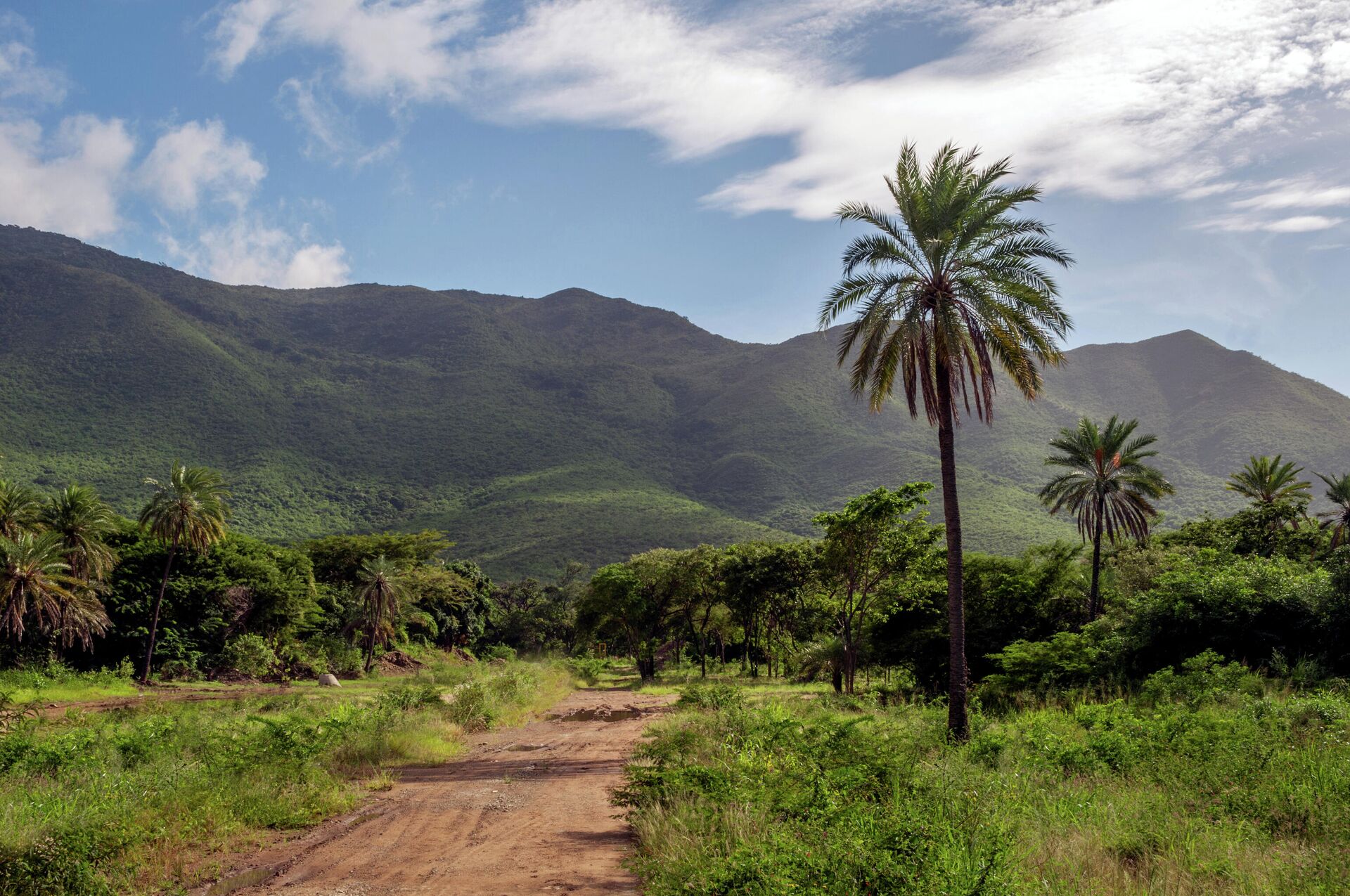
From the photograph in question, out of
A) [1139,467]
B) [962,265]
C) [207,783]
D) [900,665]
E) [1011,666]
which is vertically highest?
[962,265]

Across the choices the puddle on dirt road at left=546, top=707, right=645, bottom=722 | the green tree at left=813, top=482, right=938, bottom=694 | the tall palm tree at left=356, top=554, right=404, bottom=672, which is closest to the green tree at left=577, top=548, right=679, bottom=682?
the tall palm tree at left=356, top=554, right=404, bottom=672

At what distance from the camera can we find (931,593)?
30328 millimetres

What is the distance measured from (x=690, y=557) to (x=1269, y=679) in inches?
1645

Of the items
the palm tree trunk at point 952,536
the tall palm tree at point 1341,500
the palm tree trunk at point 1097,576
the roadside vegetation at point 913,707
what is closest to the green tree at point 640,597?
the roadside vegetation at point 913,707

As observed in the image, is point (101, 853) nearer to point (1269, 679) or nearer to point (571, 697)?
point (1269, 679)

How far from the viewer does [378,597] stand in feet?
199

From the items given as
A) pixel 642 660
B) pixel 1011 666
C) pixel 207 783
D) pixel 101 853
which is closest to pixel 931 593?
pixel 1011 666

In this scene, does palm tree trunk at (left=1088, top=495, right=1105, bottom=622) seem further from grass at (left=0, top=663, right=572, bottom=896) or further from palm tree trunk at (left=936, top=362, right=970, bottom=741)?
grass at (left=0, top=663, right=572, bottom=896)

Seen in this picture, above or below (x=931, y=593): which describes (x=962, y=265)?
above

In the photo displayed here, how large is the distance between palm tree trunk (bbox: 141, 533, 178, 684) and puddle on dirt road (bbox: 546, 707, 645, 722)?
1043 inches

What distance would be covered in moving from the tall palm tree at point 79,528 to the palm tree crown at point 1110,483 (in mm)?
47653

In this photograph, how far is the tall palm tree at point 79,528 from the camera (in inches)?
1607

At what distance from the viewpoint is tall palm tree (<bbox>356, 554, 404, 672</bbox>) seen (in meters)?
60.1

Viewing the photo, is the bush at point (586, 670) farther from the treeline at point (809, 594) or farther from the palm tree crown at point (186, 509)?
the palm tree crown at point (186, 509)
